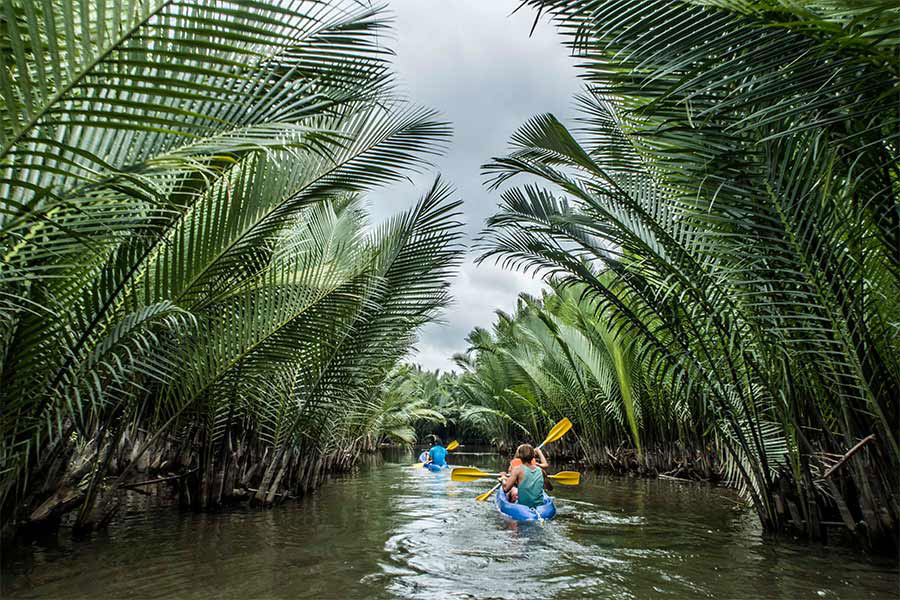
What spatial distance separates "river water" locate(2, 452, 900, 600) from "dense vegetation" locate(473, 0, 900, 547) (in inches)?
31.5

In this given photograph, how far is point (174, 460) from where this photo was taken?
8.19 m

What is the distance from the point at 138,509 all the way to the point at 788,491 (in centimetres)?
739

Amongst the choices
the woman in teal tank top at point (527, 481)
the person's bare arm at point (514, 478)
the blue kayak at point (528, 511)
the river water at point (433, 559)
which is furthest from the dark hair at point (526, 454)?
the river water at point (433, 559)

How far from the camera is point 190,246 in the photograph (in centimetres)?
479

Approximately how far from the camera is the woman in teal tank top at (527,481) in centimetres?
743

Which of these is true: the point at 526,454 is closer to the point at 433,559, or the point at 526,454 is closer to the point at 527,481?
the point at 527,481

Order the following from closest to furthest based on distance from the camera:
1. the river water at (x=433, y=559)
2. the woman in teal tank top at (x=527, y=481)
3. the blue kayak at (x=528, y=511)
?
the river water at (x=433, y=559), the blue kayak at (x=528, y=511), the woman in teal tank top at (x=527, y=481)

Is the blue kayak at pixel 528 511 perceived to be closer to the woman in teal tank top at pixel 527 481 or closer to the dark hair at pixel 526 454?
the woman in teal tank top at pixel 527 481

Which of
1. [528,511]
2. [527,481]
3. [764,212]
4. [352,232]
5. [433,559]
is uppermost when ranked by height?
[352,232]

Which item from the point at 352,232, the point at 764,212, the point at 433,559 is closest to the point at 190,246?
the point at 433,559

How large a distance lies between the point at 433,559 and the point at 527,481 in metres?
2.89

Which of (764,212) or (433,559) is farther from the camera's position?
(433,559)

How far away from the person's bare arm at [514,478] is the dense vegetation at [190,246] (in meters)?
2.42

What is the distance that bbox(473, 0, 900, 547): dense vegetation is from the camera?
262cm
